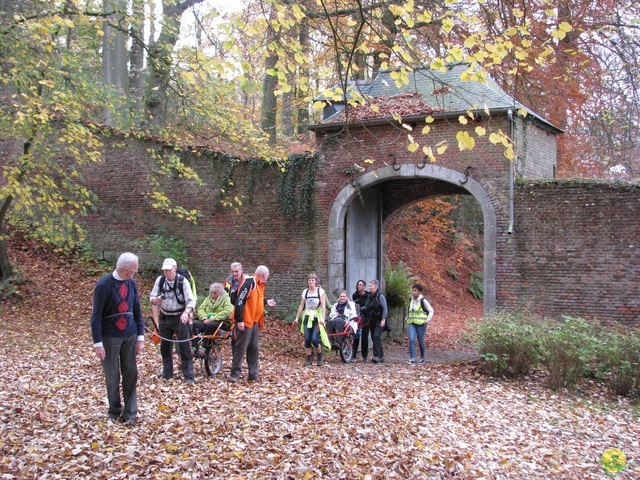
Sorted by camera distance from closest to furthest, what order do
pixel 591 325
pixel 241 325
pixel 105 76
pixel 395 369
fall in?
pixel 241 325
pixel 591 325
pixel 395 369
pixel 105 76

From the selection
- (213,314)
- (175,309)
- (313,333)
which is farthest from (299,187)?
(175,309)

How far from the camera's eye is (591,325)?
9.81 m

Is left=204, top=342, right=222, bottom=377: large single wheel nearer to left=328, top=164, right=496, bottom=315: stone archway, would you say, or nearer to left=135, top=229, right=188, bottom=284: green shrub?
left=328, top=164, right=496, bottom=315: stone archway

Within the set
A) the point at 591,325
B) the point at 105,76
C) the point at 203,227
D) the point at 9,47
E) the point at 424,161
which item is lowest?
the point at 591,325

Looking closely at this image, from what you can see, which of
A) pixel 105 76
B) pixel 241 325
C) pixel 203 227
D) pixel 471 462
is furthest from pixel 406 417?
pixel 105 76

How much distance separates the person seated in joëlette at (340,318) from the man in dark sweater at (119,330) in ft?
18.8

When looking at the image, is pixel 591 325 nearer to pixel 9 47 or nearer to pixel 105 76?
pixel 9 47

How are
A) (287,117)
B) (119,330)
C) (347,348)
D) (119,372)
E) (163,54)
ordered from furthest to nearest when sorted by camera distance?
(287,117)
(347,348)
(163,54)
(119,372)
(119,330)

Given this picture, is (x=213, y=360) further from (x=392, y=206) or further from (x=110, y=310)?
(x=392, y=206)

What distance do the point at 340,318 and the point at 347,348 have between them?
601 millimetres

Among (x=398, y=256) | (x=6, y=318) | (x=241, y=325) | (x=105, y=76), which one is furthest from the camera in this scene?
(x=398, y=256)

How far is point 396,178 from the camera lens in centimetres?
1473

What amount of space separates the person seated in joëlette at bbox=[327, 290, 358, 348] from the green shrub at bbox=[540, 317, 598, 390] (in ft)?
11.6

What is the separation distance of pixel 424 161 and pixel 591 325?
5.56m
